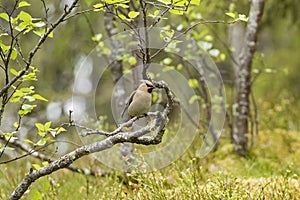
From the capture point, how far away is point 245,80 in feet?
21.6

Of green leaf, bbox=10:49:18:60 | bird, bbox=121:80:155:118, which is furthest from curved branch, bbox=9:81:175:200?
green leaf, bbox=10:49:18:60

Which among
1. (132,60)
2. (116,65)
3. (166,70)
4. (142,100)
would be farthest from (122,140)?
(166,70)

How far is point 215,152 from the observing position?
22.4 feet

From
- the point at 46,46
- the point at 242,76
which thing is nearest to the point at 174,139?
the point at 242,76

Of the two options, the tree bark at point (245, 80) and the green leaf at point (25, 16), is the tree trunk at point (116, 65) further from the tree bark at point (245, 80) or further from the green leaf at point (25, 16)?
the green leaf at point (25, 16)

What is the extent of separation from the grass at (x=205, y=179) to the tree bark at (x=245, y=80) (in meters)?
0.20

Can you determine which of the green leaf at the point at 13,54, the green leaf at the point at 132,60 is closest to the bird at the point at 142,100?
the green leaf at the point at 13,54

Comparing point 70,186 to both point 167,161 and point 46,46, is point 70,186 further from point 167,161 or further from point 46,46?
point 46,46

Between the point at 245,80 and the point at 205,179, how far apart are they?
1.90m

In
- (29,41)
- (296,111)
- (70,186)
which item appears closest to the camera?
(70,186)

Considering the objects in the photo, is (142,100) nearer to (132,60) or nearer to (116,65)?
(132,60)

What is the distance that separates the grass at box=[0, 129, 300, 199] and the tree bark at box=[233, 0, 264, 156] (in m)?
A: 0.20

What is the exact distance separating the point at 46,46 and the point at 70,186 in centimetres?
476

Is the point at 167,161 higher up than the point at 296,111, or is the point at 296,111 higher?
the point at 296,111
